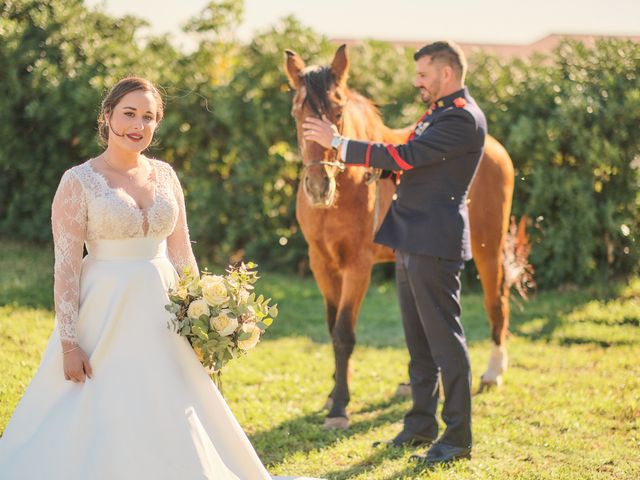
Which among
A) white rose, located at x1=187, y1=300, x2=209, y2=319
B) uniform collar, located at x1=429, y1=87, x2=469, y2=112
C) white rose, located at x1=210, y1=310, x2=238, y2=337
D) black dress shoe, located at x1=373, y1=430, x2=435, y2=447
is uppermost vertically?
uniform collar, located at x1=429, y1=87, x2=469, y2=112

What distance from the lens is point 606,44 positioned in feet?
31.9

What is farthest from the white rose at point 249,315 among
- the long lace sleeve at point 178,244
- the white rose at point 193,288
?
the long lace sleeve at point 178,244

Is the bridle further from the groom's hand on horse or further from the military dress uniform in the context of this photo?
the military dress uniform

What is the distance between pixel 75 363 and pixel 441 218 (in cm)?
219

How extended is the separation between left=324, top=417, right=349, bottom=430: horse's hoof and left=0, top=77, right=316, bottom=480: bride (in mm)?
1762

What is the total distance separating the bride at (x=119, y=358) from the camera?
3352mm

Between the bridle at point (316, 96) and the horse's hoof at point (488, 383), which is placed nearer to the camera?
the bridle at point (316, 96)

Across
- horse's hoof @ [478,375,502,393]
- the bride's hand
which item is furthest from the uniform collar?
horse's hoof @ [478,375,502,393]

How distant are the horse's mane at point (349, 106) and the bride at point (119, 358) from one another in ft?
5.09

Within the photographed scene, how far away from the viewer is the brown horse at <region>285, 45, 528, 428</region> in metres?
5.00

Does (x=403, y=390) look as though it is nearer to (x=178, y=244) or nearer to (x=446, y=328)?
(x=446, y=328)

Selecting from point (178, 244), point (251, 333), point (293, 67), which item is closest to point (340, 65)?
point (293, 67)

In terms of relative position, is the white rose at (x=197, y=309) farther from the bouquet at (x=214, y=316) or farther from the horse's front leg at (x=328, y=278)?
the horse's front leg at (x=328, y=278)

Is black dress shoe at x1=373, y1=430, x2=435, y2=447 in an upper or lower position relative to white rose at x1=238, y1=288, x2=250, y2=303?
lower
